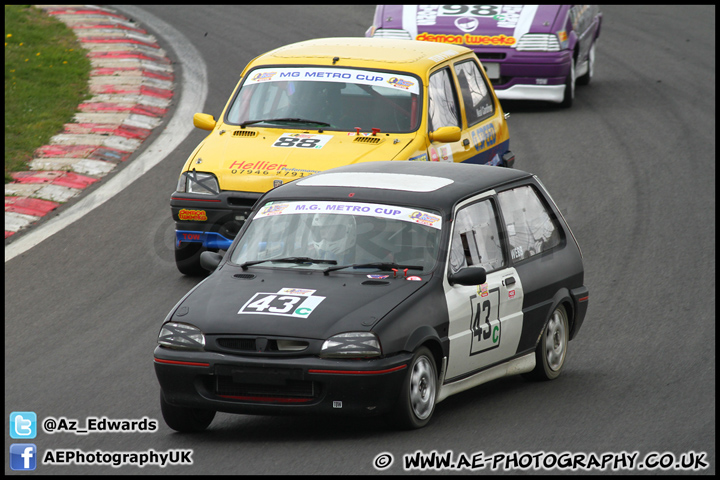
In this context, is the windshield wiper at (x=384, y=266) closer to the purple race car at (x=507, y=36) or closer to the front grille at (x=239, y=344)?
the front grille at (x=239, y=344)

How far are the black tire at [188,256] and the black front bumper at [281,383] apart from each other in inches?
155

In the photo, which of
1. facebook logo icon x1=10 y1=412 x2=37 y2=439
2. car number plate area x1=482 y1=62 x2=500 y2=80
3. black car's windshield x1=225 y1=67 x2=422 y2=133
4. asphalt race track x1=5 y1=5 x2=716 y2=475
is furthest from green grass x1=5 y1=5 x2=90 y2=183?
facebook logo icon x1=10 y1=412 x2=37 y2=439

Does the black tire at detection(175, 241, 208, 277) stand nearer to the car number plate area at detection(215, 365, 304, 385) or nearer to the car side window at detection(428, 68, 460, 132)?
the car side window at detection(428, 68, 460, 132)

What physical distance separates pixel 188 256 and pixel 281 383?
4.29 meters

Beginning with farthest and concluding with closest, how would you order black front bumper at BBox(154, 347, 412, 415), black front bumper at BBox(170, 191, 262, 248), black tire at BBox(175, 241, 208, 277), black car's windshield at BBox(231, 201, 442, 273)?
black tire at BBox(175, 241, 208, 277) → black front bumper at BBox(170, 191, 262, 248) → black car's windshield at BBox(231, 201, 442, 273) → black front bumper at BBox(154, 347, 412, 415)

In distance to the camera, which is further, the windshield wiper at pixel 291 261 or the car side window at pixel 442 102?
the car side window at pixel 442 102

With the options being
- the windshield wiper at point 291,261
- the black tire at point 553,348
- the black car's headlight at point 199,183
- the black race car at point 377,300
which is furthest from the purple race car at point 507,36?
the windshield wiper at point 291,261

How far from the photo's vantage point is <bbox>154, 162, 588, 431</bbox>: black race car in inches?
265

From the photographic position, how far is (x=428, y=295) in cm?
716

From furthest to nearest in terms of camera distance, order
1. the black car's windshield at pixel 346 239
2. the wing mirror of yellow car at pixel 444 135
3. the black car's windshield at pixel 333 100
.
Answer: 1. the black car's windshield at pixel 333 100
2. the wing mirror of yellow car at pixel 444 135
3. the black car's windshield at pixel 346 239

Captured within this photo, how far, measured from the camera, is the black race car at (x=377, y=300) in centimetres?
672

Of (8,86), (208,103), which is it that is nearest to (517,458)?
(208,103)

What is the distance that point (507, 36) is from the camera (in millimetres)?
16938

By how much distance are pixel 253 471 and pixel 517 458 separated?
4.59 feet
